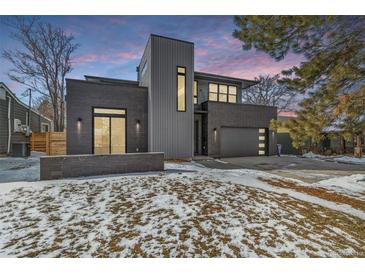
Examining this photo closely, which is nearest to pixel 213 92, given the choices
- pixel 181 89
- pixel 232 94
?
pixel 232 94

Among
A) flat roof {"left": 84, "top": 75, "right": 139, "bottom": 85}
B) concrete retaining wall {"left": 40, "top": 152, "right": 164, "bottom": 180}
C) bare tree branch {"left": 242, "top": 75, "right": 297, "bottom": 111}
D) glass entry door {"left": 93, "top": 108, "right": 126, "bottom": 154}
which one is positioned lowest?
concrete retaining wall {"left": 40, "top": 152, "right": 164, "bottom": 180}

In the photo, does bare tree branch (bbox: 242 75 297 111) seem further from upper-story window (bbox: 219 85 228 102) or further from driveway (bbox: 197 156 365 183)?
driveway (bbox: 197 156 365 183)

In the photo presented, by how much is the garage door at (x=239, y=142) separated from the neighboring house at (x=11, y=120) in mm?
12950

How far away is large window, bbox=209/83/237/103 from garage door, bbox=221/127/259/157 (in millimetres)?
2976

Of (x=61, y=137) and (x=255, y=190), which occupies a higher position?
(x=61, y=137)

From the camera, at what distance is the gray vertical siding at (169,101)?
940cm

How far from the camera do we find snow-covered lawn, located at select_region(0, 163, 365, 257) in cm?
217

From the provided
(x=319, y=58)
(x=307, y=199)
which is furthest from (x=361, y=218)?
(x=319, y=58)

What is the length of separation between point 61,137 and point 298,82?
13237mm

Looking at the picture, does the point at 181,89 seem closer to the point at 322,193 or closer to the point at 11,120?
the point at 322,193

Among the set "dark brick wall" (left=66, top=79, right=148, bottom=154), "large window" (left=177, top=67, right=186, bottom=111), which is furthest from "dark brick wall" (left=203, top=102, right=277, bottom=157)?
"dark brick wall" (left=66, top=79, right=148, bottom=154)

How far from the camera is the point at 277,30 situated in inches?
168

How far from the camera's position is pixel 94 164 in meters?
5.70
